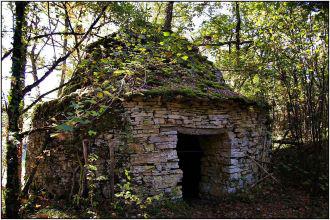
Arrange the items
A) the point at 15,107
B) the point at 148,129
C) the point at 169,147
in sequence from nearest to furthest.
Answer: the point at 15,107, the point at 148,129, the point at 169,147

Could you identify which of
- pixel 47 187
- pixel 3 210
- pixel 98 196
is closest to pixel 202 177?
pixel 98 196

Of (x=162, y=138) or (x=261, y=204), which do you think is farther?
(x=261, y=204)

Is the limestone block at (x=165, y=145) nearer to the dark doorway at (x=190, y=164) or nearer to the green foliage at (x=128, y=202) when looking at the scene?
the green foliage at (x=128, y=202)

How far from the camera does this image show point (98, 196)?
16.7 ft

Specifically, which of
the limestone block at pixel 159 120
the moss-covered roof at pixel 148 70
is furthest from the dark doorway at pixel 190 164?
the limestone block at pixel 159 120

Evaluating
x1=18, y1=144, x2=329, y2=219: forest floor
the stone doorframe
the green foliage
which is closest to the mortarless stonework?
the stone doorframe

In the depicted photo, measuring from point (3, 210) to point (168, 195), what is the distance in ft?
8.65

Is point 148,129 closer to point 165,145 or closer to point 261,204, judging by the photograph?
point 165,145

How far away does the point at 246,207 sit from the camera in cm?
564

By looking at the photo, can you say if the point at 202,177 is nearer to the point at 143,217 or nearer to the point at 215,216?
the point at 215,216

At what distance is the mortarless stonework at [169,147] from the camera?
206 inches

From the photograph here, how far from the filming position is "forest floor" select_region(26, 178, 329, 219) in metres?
A: 4.92

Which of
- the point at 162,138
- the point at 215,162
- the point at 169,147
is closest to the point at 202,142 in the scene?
the point at 215,162

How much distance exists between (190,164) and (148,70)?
323cm
